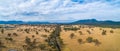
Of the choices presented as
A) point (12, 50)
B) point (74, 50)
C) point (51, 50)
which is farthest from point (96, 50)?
point (12, 50)

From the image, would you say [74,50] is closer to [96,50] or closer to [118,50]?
[96,50]

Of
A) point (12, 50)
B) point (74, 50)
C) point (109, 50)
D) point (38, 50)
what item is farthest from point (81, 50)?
point (12, 50)

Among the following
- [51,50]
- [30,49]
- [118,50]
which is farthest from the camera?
[30,49]

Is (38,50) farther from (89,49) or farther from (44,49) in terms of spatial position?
(89,49)

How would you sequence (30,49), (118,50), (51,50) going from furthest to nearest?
(30,49)
(51,50)
(118,50)

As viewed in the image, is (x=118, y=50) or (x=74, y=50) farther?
(x=74, y=50)

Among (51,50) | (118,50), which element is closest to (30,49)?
(51,50)

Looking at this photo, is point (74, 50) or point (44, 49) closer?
point (74, 50)
